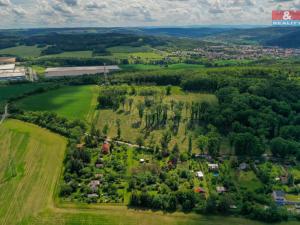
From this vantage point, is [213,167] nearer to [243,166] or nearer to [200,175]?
[200,175]

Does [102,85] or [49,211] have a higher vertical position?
[102,85]

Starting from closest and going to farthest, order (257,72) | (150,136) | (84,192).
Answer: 1. (84,192)
2. (150,136)
3. (257,72)

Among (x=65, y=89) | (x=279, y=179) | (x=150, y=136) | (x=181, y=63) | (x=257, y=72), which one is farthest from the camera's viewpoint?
(x=181, y=63)

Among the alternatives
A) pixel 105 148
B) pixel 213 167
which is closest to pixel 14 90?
pixel 105 148

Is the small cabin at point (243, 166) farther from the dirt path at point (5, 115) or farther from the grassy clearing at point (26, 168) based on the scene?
the dirt path at point (5, 115)

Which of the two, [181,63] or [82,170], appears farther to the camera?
[181,63]

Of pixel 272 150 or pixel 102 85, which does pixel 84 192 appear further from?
pixel 102 85

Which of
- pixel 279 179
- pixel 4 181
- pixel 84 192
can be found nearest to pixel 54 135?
pixel 4 181

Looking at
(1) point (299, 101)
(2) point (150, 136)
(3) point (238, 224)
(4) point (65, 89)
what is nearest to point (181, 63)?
(4) point (65, 89)
